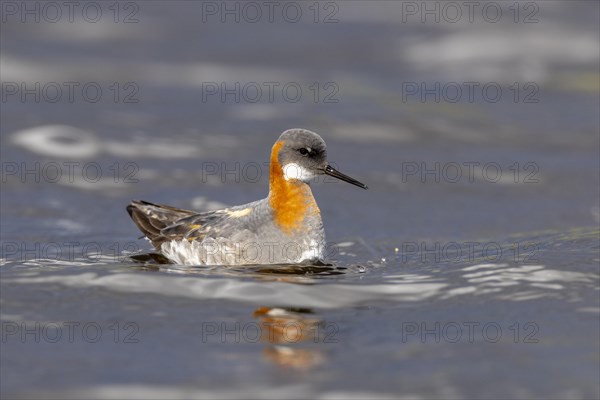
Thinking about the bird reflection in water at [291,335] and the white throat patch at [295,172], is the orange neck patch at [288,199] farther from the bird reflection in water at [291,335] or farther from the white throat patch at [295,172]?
the bird reflection in water at [291,335]

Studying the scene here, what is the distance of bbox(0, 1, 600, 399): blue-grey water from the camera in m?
8.27

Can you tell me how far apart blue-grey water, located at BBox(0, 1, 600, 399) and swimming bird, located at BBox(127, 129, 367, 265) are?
289mm

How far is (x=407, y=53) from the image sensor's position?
18250mm

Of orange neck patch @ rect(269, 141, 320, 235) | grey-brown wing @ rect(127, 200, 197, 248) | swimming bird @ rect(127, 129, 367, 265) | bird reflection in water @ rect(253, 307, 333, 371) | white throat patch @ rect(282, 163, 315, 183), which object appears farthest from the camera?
grey-brown wing @ rect(127, 200, 197, 248)

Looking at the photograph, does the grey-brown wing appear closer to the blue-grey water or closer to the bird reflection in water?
the blue-grey water

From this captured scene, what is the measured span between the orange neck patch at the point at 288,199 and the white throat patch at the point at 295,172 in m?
0.04

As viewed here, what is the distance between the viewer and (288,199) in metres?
11.0

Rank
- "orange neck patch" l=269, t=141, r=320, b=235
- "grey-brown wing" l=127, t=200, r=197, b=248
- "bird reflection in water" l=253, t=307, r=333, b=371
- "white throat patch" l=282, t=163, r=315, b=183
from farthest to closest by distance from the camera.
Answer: "grey-brown wing" l=127, t=200, r=197, b=248
"white throat patch" l=282, t=163, r=315, b=183
"orange neck patch" l=269, t=141, r=320, b=235
"bird reflection in water" l=253, t=307, r=333, b=371

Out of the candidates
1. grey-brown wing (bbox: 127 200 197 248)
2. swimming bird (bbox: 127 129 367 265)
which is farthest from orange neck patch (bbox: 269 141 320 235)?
grey-brown wing (bbox: 127 200 197 248)

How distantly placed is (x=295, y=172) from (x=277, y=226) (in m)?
0.60

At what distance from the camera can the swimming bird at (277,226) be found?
10.8 meters

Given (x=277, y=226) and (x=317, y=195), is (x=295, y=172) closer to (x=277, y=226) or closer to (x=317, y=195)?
(x=277, y=226)

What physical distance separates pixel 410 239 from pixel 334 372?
451cm

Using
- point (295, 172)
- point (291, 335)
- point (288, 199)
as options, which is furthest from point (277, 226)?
point (291, 335)
